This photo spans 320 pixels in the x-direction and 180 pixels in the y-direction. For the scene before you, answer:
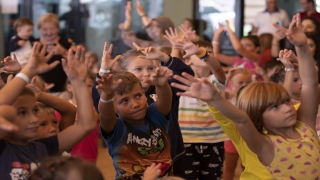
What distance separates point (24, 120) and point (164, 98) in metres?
0.90

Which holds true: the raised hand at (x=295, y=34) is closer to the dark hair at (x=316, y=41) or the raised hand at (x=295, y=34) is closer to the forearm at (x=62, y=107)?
the forearm at (x=62, y=107)

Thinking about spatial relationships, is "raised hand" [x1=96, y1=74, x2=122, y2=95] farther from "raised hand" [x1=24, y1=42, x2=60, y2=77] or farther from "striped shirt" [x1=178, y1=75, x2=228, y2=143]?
"striped shirt" [x1=178, y1=75, x2=228, y2=143]

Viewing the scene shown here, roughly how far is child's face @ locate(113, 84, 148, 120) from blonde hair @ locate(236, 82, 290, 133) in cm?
52

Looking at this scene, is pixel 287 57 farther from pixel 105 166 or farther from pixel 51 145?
pixel 105 166

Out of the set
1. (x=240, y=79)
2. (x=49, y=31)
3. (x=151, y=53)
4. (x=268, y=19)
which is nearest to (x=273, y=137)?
(x=151, y=53)

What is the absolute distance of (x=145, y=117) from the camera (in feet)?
10.6

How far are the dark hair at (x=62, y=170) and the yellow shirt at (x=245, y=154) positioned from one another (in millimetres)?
826

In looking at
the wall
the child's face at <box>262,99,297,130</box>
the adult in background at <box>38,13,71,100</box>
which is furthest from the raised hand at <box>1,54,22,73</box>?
the wall

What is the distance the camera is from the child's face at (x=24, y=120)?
2514 mm

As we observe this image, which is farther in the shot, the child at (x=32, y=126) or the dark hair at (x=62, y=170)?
the child at (x=32, y=126)

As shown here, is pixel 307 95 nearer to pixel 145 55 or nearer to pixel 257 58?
pixel 145 55

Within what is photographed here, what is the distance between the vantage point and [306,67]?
313 centimetres

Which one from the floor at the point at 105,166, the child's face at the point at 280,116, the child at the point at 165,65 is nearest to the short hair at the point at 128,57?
the child at the point at 165,65

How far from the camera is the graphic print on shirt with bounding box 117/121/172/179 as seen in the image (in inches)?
120
